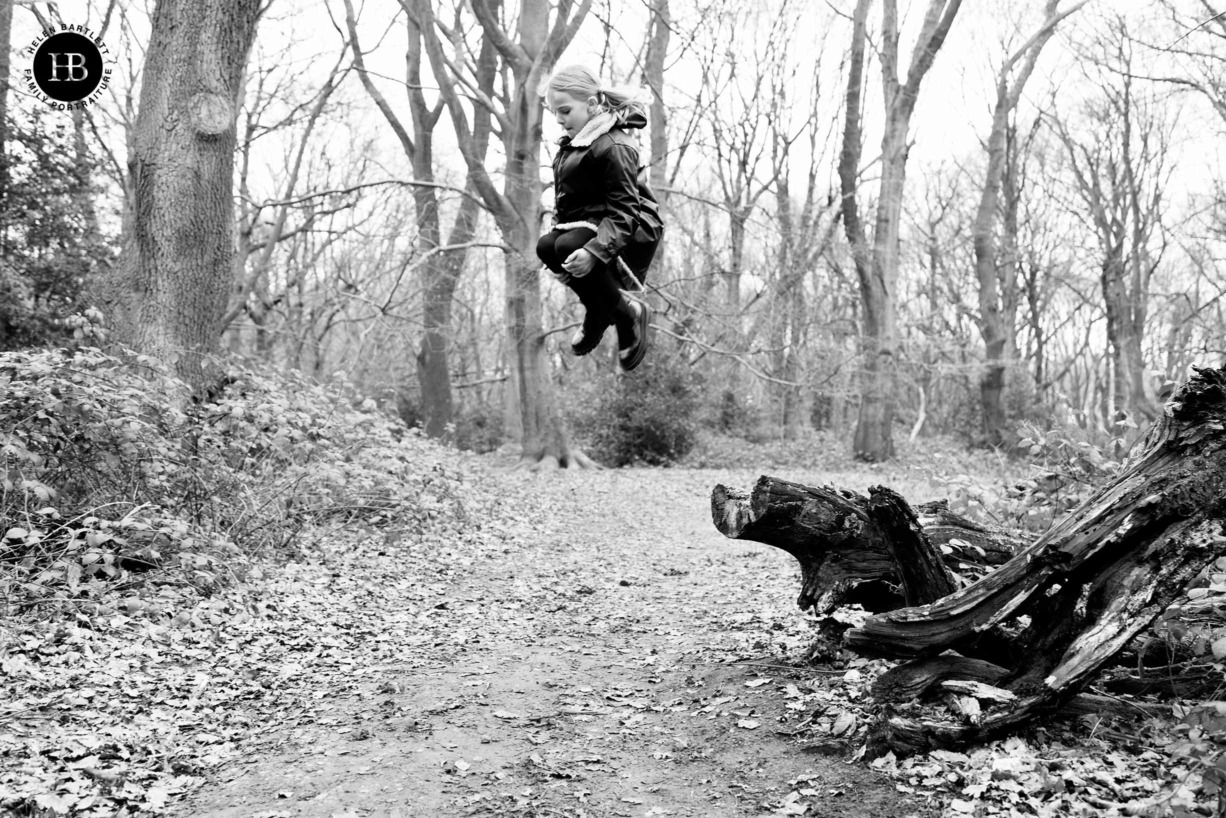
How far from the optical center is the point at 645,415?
20828 millimetres

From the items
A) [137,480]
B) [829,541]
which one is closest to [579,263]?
[829,541]

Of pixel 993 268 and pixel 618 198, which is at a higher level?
pixel 993 268

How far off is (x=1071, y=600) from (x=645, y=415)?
1696cm

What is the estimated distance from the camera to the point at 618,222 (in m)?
4.74

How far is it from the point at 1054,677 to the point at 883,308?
60.4 feet

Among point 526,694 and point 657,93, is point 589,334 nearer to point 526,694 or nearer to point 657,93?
point 526,694

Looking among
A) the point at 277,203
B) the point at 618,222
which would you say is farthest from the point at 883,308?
the point at 618,222

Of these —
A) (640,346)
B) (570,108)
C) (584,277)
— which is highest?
(570,108)

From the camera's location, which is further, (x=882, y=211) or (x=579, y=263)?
(x=882, y=211)

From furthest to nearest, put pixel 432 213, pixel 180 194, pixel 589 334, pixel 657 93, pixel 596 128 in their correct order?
pixel 432 213 < pixel 657 93 < pixel 180 194 < pixel 589 334 < pixel 596 128

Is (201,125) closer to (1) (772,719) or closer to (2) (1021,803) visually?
(1) (772,719)

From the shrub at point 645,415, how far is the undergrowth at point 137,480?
12.2 meters

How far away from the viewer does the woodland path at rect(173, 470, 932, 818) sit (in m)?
3.80

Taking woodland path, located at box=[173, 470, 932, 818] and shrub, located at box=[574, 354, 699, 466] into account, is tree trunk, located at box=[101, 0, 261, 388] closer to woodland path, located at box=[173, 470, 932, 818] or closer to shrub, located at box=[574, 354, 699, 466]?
woodland path, located at box=[173, 470, 932, 818]
